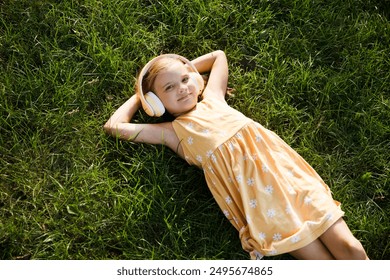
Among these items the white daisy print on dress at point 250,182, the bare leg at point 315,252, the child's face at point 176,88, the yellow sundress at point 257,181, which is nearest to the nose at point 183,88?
the child's face at point 176,88

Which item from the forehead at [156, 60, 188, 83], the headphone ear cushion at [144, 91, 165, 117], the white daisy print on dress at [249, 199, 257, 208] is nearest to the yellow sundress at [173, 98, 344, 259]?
the white daisy print on dress at [249, 199, 257, 208]

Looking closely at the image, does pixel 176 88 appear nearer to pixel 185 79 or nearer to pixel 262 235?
pixel 185 79

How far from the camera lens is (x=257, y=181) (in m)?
3.16

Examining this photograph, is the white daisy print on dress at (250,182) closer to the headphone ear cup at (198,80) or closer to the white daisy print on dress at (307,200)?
the white daisy print on dress at (307,200)

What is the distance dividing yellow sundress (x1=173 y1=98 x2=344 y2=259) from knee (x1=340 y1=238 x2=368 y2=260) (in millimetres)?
150

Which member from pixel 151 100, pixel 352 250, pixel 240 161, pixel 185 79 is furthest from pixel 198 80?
pixel 352 250

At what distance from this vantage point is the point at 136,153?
3482 millimetres

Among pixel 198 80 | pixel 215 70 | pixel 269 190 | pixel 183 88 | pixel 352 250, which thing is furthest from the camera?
pixel 215 70

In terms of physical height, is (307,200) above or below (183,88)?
below

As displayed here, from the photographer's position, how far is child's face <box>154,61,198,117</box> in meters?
3.39

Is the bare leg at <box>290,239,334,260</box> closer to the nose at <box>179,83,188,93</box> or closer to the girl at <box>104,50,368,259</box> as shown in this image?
the girl at <box>104,50,368,259</box>

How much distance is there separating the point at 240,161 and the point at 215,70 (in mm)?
766

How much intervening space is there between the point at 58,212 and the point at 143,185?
561 millimetres

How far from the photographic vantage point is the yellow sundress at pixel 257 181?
3.06 m
